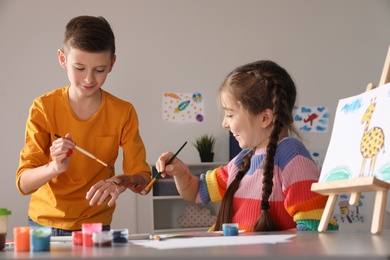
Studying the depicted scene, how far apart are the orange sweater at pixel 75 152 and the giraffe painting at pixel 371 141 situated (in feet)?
2.77

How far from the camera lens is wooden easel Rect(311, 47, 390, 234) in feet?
4.27

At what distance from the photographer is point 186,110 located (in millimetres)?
4332

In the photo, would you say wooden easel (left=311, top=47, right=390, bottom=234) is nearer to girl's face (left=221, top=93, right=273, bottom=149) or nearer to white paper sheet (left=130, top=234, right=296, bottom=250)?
white paper sheet (left=130, top=234, right=296, bottom=250)

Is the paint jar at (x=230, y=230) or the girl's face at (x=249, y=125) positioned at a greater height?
the girl's face at (x=249, y=125)

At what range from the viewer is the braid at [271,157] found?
5.25 ft

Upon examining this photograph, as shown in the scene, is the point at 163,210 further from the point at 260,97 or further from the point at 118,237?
the point at 118,237

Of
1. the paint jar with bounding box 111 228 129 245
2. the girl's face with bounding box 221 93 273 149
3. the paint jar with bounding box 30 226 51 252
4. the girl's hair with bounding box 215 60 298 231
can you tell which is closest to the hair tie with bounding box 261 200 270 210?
the girl's hair with bounding box 215 60 298 231

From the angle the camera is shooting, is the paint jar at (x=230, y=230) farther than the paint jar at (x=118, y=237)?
Yes

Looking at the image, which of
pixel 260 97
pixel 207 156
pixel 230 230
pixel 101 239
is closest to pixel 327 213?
pixel 230 230

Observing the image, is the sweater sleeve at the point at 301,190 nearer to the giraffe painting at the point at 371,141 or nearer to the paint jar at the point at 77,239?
the giraffe painting at the point at 371,141

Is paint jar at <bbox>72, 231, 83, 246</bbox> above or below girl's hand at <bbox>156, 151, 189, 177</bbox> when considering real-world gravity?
below

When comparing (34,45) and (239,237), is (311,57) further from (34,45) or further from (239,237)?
(239,237)

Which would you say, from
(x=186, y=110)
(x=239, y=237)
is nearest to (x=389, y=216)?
(x=186, y=110)

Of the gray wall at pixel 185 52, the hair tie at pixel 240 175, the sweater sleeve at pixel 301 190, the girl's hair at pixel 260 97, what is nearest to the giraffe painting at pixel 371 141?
the sweater sleeve at pixel 301 190
